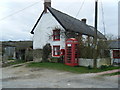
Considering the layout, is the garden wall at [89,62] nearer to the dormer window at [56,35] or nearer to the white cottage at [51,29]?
the white cottage at [51,29]

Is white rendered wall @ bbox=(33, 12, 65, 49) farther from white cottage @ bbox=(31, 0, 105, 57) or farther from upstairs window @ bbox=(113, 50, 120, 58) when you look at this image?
Answer: upstairs window @ bbox=(113, 50, 120, 58)

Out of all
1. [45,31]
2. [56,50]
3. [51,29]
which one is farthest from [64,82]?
[45,31]

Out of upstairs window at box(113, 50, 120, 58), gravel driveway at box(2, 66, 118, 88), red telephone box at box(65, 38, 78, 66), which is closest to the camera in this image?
gravel driveway at box(2, 66, 118, 88)

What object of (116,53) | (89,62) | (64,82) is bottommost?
(64,82)

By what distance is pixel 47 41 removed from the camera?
72.7ft

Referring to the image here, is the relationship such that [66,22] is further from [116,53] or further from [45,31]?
[116,53]


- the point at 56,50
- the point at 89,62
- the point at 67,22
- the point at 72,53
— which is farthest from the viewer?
the point at 67,22

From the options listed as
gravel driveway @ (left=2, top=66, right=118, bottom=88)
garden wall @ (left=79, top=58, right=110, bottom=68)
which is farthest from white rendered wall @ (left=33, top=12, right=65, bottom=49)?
gravel driveway @ (left=2, top=66, right=118, bottom=88)

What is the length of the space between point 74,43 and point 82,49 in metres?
1.18

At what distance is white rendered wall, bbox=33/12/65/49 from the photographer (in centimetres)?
2138

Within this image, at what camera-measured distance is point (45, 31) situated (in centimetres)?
2272

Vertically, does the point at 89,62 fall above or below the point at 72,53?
below

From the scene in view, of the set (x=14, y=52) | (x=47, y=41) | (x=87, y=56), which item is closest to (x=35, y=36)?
(x=47, y=41)

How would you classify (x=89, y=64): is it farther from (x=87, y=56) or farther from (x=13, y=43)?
(x=13, y=43)
